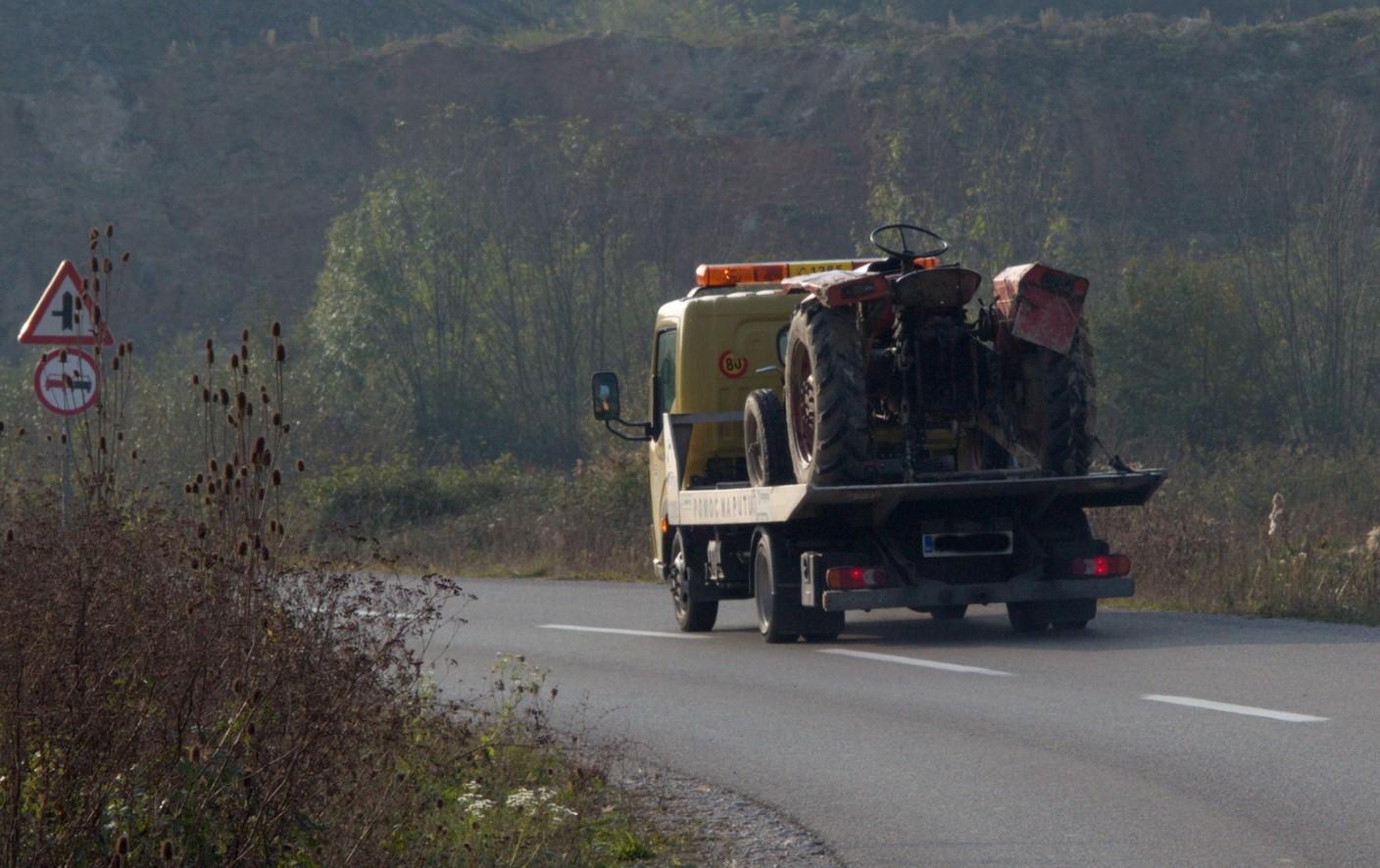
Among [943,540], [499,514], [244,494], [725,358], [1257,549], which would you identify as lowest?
[1257,549]

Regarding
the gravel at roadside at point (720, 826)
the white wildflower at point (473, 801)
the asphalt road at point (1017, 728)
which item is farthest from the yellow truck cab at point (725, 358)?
the white wildflower at point (473, 801)

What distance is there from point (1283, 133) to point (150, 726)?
50.5m

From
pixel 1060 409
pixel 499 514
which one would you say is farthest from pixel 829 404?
pixel 499 514

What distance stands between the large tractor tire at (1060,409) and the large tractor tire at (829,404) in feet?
4.05

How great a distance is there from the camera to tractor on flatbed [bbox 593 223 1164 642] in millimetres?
12820

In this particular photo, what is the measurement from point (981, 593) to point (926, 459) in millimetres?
1109

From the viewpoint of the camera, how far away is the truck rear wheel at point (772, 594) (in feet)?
44.5

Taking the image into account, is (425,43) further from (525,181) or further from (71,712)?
(71,712)

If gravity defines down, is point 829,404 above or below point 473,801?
above

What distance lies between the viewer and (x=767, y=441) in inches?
538

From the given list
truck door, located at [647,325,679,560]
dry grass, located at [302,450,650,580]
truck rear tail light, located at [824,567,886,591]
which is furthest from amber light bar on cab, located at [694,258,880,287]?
dry grass, located at [302,450,650,580]

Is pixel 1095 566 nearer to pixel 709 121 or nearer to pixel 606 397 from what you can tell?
pixel 606 397

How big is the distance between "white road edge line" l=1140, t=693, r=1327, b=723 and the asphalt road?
31mm

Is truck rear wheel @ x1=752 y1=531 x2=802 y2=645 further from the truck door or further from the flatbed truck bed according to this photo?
the truck door
